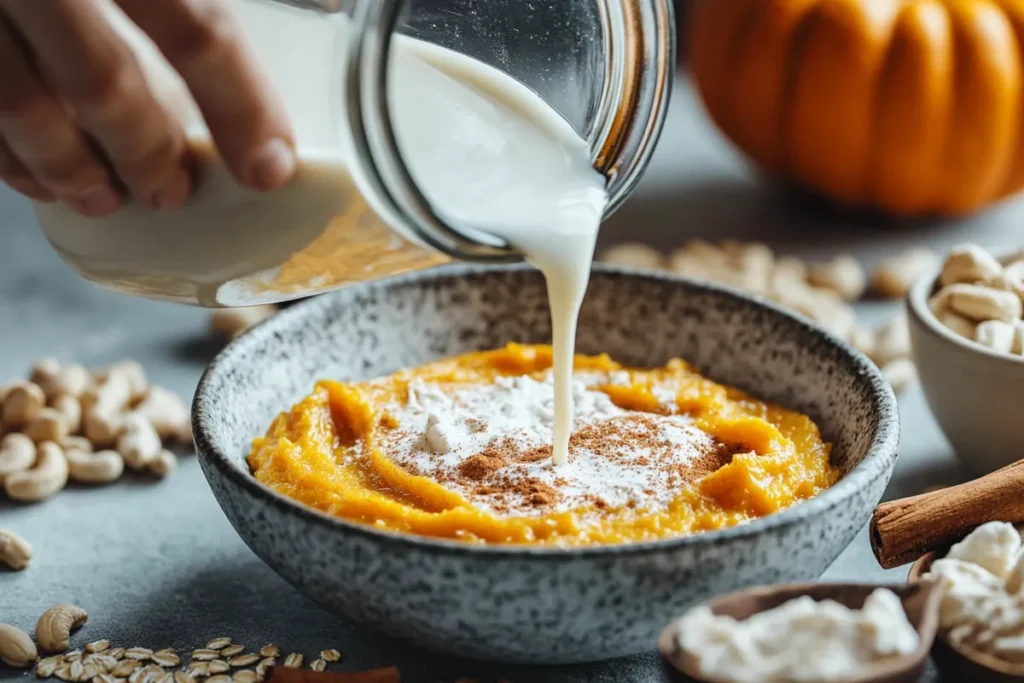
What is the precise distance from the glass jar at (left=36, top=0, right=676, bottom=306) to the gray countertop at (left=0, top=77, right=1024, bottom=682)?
1.49ft

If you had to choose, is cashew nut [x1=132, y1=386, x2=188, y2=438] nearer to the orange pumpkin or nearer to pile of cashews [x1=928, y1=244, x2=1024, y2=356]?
pile of cashews [x1=928, y1=244, x2=1024, y2=356]

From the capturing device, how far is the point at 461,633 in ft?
4.36

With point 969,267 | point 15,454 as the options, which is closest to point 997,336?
point 969,267

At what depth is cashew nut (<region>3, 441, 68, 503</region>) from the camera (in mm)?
1958

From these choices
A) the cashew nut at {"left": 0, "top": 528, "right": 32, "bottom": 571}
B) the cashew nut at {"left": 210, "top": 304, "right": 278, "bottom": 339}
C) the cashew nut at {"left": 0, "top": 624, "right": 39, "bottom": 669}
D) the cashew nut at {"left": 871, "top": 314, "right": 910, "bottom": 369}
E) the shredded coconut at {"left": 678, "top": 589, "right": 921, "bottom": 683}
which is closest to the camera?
the shredded coconut at {"left": 678, "top": 589, "right": 921, "bottom": 683}

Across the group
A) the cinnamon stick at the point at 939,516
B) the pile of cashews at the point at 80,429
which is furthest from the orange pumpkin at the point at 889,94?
the pile of cashews at the point at 80,429

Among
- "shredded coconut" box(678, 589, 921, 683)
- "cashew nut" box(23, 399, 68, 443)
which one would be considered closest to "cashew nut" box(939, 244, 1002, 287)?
"shredded coconut" box(678, 589, 921, 683)

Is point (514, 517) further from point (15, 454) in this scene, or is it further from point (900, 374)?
point (900, 374)

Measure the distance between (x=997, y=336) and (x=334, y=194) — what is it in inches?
42.8

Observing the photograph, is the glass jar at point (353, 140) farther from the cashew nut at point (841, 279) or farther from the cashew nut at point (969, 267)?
the cashew nut at point (841, 279)

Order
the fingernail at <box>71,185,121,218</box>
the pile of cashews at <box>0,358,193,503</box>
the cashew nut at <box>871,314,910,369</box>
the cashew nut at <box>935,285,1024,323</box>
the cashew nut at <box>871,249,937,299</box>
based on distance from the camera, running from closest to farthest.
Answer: the fingernail at <box>71,185,121,218</box> → the cashew nut at <box>935,285,1024,323</box> → the pile of cashews at <box>0,358,193,503</box> → the cashew nut at <box>871,314,910,369</box> → the cashew nut at <box>871,249,937,299</box>

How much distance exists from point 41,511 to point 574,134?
1.10 m

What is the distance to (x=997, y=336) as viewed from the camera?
185 cm

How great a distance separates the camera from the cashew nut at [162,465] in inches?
81.8
